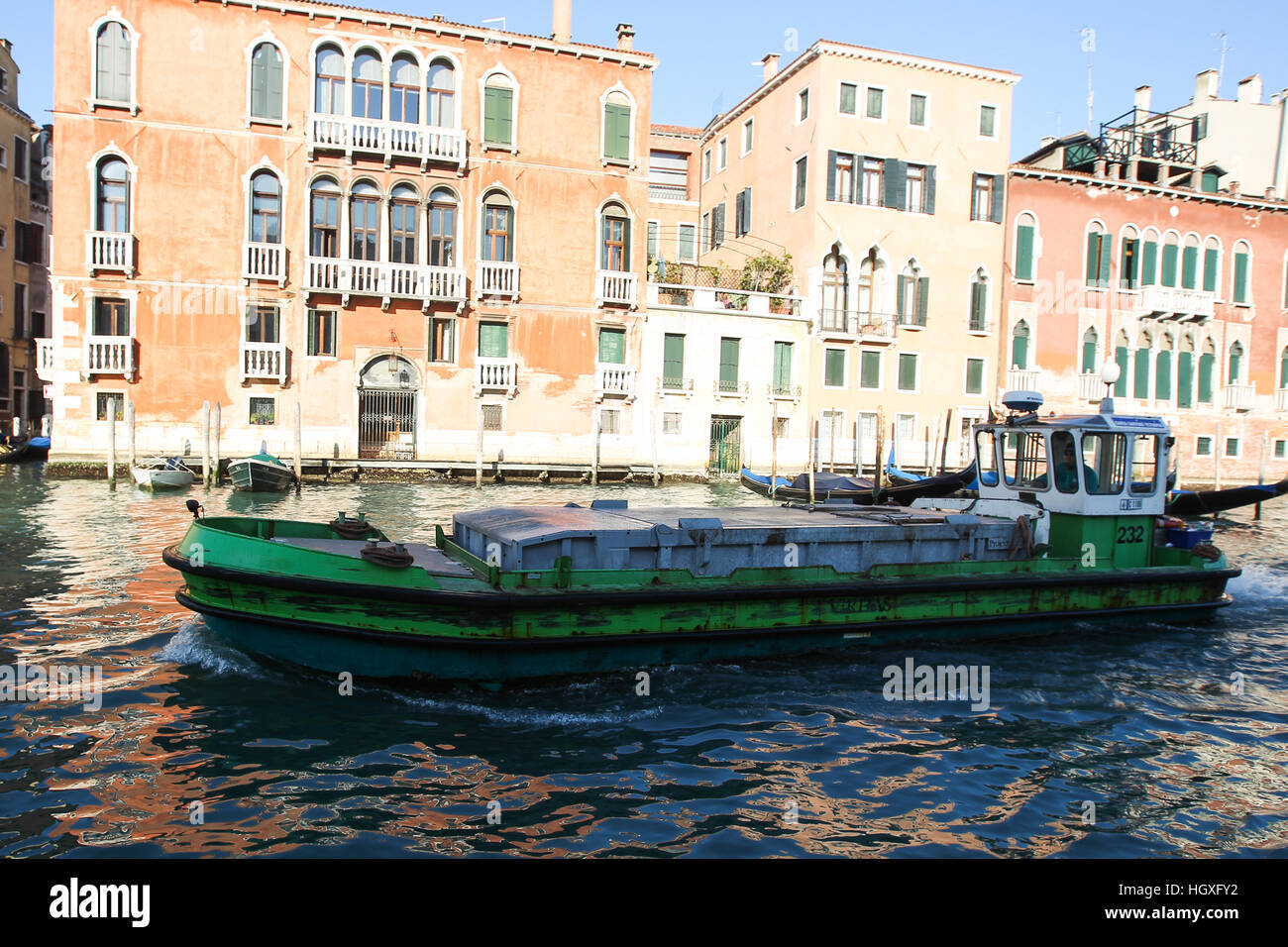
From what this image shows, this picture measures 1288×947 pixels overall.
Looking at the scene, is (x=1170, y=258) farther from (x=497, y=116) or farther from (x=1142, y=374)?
(x=497, y=116)

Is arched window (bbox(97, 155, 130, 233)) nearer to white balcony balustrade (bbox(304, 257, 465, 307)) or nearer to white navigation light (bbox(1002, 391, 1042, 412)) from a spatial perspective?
white balcony balustrade (bbox(304, 257, 465, 307))

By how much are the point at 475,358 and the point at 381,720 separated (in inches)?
848

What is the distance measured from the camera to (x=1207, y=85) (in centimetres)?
3681

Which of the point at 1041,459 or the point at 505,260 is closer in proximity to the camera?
the point at 1041,459

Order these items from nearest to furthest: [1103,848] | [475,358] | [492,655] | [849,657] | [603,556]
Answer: [1103,848] < [492,655] < [603,556] < [849,657] < [475,358]

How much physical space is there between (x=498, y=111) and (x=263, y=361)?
9.88 meters

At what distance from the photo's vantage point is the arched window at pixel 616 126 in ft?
92.3

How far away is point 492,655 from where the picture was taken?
7.02 meters

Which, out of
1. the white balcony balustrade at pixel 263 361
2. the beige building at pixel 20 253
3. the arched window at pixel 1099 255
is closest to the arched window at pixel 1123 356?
the arched window at pixel 1099 255

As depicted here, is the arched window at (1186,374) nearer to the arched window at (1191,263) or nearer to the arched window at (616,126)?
the arched window at (1191,263)

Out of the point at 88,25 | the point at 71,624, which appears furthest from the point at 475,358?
the point at 71,624

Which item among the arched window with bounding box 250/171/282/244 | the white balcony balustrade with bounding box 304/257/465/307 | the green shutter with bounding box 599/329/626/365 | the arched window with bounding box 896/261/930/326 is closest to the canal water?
the white balcony balustrade with bounding box 304/257/465/307
